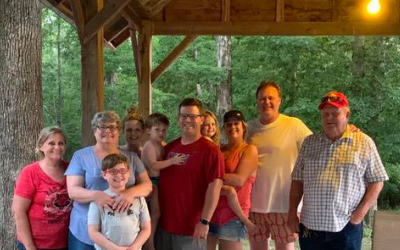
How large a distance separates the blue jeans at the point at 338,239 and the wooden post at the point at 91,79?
2.24 meters

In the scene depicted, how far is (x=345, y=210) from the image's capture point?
10.2 feet

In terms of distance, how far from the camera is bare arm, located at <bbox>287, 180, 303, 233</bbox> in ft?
11.2

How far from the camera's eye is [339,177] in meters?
3.10

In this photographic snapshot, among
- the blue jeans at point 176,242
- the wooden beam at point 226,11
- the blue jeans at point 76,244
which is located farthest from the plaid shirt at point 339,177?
the wooden beam at point 226,11

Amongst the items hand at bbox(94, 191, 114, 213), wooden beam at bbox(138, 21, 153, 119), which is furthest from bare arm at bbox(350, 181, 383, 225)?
wooden beam at bbox(138, 21, 153, 119)

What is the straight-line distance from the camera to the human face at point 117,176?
285 cm

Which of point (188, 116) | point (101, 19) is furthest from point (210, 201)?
point (101, 19)

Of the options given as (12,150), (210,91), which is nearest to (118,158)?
(12,150)

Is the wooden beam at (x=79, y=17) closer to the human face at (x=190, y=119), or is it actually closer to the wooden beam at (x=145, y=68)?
the human face at (x=190, y=119)

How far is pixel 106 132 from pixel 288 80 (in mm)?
12513

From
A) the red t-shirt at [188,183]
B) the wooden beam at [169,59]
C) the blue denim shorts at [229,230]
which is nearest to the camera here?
the red t-shirt at [188,183]

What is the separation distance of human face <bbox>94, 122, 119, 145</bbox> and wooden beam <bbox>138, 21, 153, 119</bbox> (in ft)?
16.4

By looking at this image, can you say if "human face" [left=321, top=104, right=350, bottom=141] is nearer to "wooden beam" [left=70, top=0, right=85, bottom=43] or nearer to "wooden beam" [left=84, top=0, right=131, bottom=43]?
"wooden beam" [left=84, top=0, right=131, bottom=43]

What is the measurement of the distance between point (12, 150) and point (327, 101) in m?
2.81
